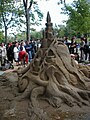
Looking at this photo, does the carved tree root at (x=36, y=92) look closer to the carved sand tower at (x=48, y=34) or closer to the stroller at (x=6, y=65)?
the carved sand tower at (x=48, y=34)

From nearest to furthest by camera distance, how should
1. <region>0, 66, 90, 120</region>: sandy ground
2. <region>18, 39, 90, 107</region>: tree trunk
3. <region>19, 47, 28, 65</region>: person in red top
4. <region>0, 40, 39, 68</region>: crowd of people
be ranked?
<region>0, 66, 90, 120</region>: sandy ground < <region>18, 39, 90, 107</region>: tree trunk < <region>19, 47, 28, 65</region>: person in red top < <region>0, 40, 39, 68</region>: crowd of people

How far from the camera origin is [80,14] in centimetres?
2738

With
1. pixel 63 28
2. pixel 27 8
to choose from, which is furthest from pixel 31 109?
pixel 63 28

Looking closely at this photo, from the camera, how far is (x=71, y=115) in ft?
23.4

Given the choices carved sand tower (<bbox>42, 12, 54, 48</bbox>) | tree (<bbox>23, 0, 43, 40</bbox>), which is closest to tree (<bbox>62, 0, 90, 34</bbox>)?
tree (<bbox>23, 0, 43, 40</bbox>)

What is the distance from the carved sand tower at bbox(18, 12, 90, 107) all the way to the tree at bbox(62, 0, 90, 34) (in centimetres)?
1775

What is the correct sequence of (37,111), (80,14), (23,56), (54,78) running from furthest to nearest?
(80,14)
(23,56)
(54,78)
(37,111)

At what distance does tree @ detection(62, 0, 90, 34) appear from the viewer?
87.3ft

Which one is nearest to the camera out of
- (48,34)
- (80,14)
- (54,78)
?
(54,78)

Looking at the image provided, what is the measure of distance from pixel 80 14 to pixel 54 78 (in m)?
20.0

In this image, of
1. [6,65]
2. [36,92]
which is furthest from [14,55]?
[36,92]

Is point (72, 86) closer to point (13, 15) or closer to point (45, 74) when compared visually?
point (45, 74)

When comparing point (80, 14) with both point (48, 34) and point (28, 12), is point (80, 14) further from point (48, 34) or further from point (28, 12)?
point (48, 34)

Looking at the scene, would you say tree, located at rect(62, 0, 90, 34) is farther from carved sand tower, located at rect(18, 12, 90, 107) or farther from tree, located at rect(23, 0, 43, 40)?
carved sand tower, located at rect(18, 12, 90, 107)
